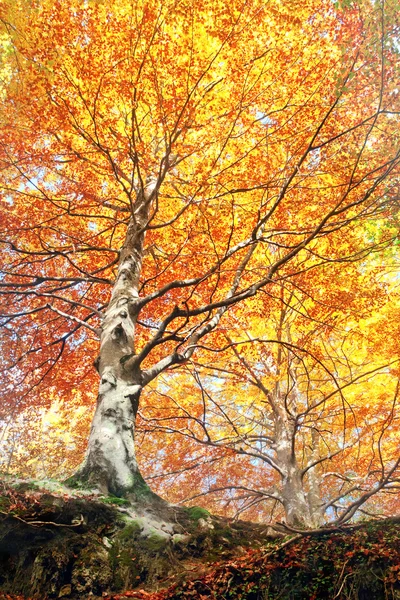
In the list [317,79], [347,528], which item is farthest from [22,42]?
[347,528]

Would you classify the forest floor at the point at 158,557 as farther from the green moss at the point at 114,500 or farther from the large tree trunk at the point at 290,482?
the large tree trunk at the point at 290,482

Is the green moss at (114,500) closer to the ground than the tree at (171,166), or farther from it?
closer to the ground

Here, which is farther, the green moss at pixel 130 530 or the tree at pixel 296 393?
the tree at pixel 296 393

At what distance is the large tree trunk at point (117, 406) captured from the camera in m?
3.27

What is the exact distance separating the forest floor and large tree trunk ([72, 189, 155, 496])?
1.12ft

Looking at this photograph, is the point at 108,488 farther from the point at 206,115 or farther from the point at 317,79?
the point at 317,79

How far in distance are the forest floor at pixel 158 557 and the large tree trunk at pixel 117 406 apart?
34 centimetres

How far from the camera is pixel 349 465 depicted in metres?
14.4

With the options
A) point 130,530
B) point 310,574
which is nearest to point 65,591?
point 130,530

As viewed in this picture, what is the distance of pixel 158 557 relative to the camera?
2.59m

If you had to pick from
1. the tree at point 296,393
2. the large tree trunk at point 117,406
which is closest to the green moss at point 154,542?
the large tree trunk at point 117,406

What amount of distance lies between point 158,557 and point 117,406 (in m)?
1.50

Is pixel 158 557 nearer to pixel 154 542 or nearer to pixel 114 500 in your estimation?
pixel 154 542

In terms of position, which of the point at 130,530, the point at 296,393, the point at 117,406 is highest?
the point at 296,393
